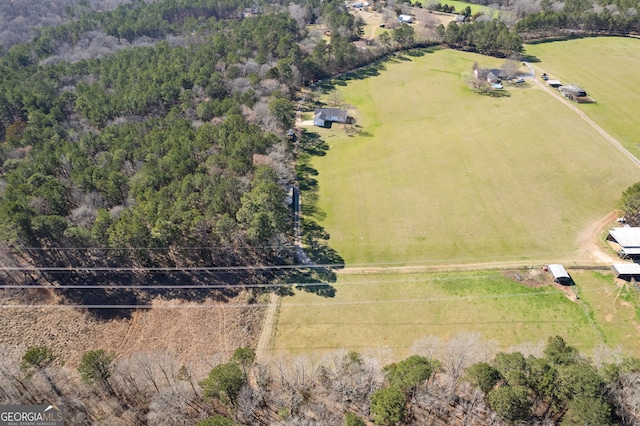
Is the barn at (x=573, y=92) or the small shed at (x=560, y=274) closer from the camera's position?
the small shed at (x=560, y=274)

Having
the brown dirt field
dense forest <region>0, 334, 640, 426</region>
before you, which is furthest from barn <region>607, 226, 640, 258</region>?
A: the brown dirt field

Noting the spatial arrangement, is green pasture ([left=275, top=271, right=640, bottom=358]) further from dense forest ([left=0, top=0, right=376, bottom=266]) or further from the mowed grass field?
dense forest ([left=0, top=0, right=376, bottom=266])

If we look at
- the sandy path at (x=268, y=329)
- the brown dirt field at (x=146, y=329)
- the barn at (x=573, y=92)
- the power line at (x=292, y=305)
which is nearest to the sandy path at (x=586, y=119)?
the barn at (x=573, y=92)

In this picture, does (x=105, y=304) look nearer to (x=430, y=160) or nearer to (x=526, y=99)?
(x=430, y=160)

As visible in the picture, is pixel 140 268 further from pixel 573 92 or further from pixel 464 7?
pixel 464 7

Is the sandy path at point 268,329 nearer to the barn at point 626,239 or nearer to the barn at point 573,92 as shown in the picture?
the barn at point 626,239

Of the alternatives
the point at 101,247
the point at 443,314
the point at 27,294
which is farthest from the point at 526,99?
the point at 27,294

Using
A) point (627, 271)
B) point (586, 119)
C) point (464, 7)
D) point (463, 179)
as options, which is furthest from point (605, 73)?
point (627, 271)
